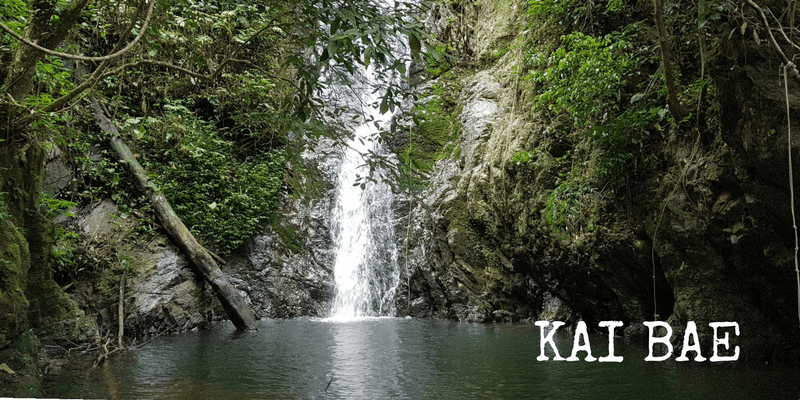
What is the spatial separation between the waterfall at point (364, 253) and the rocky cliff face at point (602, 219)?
483 mm

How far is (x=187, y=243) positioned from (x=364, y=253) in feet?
14.3

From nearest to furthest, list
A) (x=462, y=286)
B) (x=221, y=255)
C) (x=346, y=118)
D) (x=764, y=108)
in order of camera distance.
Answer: (x=764, y=108) < (x=462, y=286) < (x=221, y=255) < (x=346, y=118)

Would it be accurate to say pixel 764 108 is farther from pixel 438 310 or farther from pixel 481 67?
pixel 481 67

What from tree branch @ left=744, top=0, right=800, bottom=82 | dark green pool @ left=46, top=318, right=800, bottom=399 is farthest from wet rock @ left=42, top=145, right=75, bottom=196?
tree branch @ left=744, top=0, right=800, bottom=82

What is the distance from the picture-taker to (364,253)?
12.3m

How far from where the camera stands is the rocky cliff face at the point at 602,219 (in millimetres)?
4711

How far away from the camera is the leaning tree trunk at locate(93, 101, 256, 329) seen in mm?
8828

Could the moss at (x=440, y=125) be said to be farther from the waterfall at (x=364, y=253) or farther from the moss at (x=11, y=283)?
the moss at (x=11, y=283)

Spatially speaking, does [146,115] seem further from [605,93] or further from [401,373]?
[605,93]

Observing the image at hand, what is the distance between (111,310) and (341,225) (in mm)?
5843

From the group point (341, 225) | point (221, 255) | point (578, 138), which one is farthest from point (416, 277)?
point (578, 138)

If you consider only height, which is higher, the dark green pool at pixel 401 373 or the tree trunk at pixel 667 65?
the tree trunk at pixel 667 65

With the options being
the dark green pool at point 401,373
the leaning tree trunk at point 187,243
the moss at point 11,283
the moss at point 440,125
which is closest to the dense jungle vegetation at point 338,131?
the moss at point 11,283

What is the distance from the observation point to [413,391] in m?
4.64
